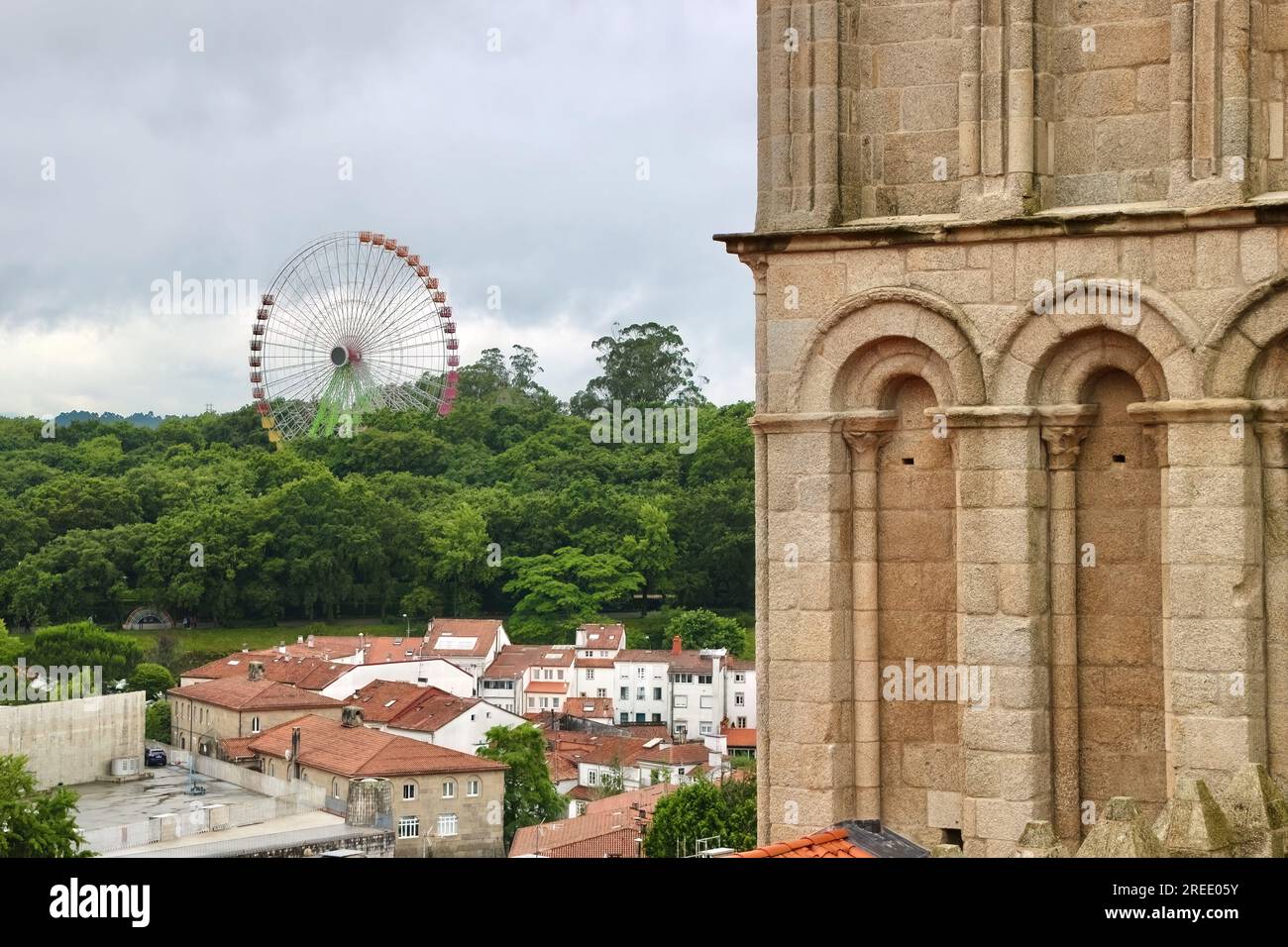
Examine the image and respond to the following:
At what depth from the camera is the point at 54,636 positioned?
115 m

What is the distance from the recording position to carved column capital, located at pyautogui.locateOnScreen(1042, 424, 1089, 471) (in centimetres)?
1193

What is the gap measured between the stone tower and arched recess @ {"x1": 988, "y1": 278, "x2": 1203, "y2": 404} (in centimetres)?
2

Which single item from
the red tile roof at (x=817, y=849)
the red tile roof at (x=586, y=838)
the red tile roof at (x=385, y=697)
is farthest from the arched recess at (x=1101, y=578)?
the red tile roof at (x=385, y=697)

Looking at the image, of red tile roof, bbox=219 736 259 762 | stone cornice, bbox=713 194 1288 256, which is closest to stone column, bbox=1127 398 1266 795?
stone cornice, bbox=713 194 1288 256

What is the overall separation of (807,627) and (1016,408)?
1999 millimetres

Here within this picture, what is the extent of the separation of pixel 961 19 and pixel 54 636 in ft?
358

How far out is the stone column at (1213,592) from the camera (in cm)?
1120

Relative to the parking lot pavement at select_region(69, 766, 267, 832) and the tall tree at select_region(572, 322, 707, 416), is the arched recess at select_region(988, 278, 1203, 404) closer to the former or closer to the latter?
the parking lot pavement at select_region(69, 766, 267, 832)

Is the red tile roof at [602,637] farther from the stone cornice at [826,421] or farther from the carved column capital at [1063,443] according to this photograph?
the carved column capital at [1063,443]

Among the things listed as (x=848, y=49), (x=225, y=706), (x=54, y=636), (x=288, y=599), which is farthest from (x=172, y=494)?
(x=848, y=49)

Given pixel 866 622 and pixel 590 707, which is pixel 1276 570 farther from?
pixel 590 707

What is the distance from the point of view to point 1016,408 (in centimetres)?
1191

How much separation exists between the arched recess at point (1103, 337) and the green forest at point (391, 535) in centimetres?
10987
